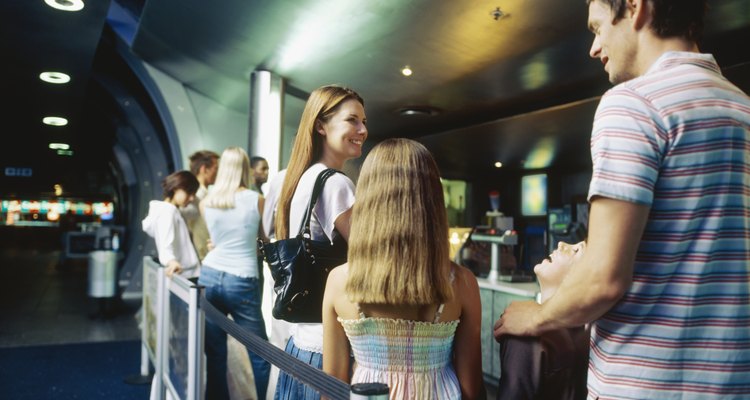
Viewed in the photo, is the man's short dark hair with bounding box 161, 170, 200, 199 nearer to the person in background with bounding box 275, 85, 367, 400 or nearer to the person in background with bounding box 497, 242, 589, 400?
the person in background with bounding box 275, 85, 367, 400

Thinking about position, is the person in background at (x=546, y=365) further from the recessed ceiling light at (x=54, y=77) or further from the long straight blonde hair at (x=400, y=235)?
the recessed ceiling light at (x=54, y=77)

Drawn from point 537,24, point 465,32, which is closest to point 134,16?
point 465,32

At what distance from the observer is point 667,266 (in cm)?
87

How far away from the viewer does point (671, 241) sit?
2.86ft

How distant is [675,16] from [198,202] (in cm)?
347

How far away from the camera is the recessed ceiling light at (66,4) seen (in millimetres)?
4195

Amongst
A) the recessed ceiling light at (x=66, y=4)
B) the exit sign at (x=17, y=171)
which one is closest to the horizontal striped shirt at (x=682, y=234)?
the recessed ceiling light at (x=66, y=4)

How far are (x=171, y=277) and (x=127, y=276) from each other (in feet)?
21.0

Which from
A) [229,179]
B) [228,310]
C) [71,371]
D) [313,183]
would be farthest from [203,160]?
[313,183]

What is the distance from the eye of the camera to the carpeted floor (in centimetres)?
382

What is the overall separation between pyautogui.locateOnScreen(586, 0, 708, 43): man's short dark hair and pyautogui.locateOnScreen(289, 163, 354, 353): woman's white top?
0.80 m

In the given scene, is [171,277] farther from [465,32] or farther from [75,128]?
[75,128]

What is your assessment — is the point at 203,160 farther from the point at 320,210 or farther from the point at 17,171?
the point at 17,171

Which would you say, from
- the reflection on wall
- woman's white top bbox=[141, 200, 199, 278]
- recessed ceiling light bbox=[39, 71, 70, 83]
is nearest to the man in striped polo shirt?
woman's white top bbox=[141, 200, 199, 278]
